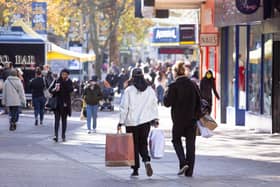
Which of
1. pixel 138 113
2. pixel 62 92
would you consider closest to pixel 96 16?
pixel 62 92

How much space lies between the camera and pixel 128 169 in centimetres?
1558

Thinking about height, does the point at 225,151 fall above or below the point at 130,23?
below

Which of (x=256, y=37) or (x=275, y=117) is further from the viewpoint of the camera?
(x=256, y=37)

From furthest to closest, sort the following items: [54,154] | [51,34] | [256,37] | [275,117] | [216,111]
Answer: [51,34], [216,111], [256,37], [275,117], [54,154]

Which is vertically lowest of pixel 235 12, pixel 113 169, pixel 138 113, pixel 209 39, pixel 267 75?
pixel 113 169

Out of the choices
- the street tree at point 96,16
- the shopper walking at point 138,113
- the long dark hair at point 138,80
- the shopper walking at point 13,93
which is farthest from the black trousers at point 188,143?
the street tree at point 96,16

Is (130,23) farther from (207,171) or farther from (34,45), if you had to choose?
(207,171)

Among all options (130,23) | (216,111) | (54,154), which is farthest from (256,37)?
(130,23)

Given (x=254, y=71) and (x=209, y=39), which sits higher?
(x=209, y=39)

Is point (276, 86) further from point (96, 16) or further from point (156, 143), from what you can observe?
point (96, 16)

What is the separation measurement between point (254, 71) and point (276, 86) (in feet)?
8.47

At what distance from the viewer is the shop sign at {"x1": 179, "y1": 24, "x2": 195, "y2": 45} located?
39.6 metres

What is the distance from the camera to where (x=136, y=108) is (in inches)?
550

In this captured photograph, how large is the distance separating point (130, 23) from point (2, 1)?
821 inches
